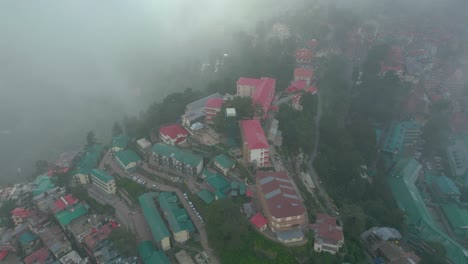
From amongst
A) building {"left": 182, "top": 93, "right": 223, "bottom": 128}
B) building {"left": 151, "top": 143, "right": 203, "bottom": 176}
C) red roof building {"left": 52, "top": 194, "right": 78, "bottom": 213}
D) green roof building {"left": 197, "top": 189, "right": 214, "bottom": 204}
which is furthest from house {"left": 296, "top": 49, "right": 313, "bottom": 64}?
red roof building {"left": 52, "top": 194, "right": 78, "bottom": 213}

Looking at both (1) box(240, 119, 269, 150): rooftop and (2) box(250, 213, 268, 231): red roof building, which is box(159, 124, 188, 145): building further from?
(2) box(250, 213, 268, 231): red roof building

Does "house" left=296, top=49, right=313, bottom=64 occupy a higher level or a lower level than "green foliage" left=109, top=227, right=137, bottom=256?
higher

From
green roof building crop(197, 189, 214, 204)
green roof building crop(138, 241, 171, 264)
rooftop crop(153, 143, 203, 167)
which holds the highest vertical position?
rooftop crop(153, 143, 203, 167)

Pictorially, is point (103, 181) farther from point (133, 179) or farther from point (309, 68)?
point (309, 68)

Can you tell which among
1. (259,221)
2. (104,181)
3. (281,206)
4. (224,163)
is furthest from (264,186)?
(104,181)

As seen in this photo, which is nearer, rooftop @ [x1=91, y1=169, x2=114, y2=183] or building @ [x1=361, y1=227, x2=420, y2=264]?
building @ [x1=361, y1=227, x2=420, y2=264]

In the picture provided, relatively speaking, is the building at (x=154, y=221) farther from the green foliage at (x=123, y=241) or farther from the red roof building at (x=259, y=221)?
the red roof building at (x=259, y=221)

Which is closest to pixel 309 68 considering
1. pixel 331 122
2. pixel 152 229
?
pixel 331 122
